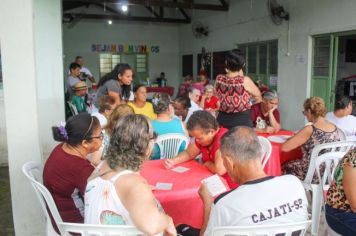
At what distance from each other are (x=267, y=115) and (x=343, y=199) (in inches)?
80.2

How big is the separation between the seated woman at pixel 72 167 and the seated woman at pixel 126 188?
0.28m

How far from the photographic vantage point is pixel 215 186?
1.86 metres

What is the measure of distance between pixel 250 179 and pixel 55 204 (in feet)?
3.43

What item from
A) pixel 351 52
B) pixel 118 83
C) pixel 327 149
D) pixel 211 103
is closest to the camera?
pixel 327 149

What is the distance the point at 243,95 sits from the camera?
2.92 metres

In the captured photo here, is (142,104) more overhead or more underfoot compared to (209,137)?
more overhead

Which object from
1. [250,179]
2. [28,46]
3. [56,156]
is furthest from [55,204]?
[28,46]

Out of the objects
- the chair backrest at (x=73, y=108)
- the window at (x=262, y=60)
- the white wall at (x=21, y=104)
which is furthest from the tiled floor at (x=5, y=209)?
the window at (x=262, y=60)

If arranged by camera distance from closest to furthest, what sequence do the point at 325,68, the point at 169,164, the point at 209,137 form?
the point at 209,137, the point at 169,164, the point at 325,68

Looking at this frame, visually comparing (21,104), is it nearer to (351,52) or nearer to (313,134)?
(313,134)

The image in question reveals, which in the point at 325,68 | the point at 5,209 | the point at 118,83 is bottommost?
the point at 5,209

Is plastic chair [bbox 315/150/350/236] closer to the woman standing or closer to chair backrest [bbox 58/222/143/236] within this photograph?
the woman standing

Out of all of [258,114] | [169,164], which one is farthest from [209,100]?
[169,164]

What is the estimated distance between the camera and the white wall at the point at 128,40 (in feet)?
39.7
